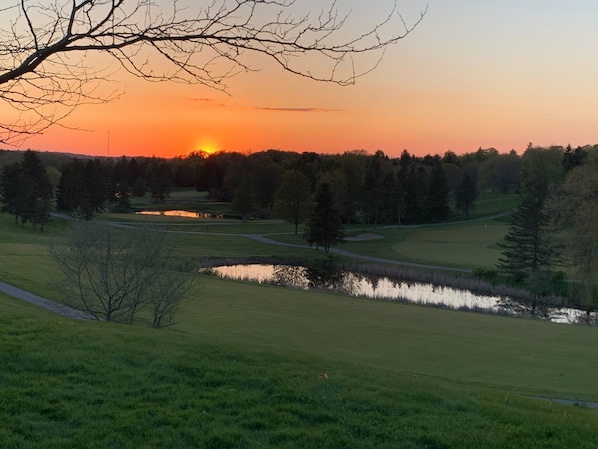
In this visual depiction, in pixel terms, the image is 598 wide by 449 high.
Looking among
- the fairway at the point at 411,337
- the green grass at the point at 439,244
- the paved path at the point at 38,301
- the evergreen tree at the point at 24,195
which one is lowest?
the fairway at the point at 411,337

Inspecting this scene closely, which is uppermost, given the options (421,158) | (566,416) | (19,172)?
(421,158)

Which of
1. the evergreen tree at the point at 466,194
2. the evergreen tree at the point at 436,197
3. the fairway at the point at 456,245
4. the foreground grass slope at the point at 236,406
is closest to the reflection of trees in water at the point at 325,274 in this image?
the fairway at the point at 456,245

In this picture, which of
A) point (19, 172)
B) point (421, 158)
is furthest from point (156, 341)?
point (421, 158)

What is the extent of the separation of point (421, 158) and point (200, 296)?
4244 inches

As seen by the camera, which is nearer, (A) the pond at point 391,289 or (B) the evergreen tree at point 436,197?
(A) the pond at point 391,289

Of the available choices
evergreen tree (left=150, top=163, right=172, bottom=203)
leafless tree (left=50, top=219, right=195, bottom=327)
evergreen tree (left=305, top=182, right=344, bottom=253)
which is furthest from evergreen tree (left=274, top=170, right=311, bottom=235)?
leafless tree (left=50, top=219, right=195, bottom=327)

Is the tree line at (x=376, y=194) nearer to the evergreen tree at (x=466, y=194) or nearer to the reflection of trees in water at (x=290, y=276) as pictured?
the evergreen tree at (x=466, y=194)

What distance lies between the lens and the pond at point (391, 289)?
32688 mm

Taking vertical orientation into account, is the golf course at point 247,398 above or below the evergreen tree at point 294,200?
below

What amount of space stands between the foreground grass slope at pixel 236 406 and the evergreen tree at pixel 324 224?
4840cm

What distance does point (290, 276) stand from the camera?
145 feet

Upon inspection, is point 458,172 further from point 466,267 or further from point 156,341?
point 156,341

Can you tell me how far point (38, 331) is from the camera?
921 cm

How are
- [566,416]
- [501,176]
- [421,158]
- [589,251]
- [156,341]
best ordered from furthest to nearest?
[421,158], [501,176], [589,251], [156,341], [566,416]
